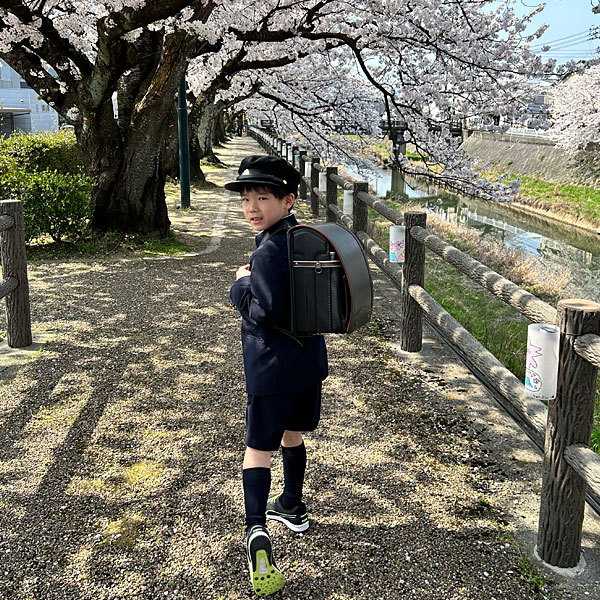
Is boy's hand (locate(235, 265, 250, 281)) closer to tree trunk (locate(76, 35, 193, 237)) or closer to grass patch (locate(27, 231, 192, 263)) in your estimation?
grass patch (locate(27, 231, 192, 263))

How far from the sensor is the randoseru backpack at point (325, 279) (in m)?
2.45

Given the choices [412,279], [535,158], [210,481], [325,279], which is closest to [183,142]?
[412,279]

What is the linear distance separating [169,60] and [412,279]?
5409mm

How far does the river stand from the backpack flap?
Answer: 932 cm

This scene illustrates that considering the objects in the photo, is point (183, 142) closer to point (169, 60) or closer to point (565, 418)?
point (169, 60)

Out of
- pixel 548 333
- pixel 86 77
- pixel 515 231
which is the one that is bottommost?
pixel 515 231

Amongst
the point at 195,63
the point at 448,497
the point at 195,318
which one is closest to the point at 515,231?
Answer: the point at 195,63

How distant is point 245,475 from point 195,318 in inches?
144

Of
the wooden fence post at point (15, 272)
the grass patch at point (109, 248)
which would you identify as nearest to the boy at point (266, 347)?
the wooden fence post at point (15, 272)

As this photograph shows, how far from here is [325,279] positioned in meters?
2.45

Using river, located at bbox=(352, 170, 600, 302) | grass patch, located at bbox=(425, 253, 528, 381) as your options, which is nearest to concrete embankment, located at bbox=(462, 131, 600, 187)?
river, located at bbox=(352, 170, 600, 302)

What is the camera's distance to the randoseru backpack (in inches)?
96.3

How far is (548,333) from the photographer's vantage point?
2.60 meters

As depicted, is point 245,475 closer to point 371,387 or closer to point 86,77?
point 371,387
